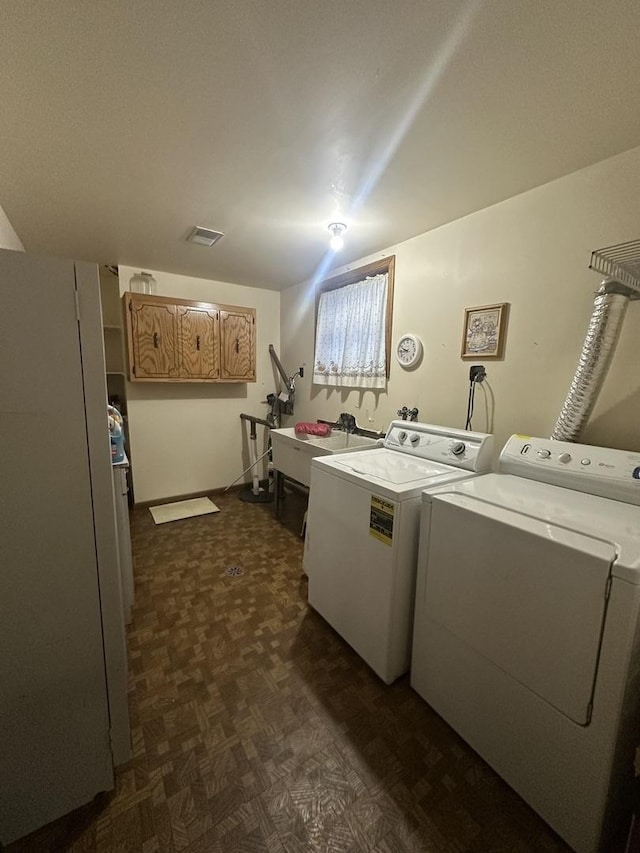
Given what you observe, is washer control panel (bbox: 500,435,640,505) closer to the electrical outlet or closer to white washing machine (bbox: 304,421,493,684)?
white washing machine (bbox: 304,421,493,684)

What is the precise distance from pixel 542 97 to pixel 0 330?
1833 mm

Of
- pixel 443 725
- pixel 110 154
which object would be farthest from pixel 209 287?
pixel 443 725

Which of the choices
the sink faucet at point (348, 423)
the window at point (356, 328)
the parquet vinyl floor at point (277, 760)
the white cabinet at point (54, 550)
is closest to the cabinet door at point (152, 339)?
the window at point (356, 328)

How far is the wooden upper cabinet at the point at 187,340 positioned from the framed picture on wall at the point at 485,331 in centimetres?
232

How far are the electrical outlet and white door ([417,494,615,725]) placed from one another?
96cm

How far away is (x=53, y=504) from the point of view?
94 cm

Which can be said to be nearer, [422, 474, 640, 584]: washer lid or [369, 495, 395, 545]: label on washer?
[422, 474, 640, 584]: washer lid

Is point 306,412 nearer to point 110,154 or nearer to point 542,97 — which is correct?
point 110,154

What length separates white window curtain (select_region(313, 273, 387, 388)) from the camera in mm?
2631

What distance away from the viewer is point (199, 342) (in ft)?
10.9

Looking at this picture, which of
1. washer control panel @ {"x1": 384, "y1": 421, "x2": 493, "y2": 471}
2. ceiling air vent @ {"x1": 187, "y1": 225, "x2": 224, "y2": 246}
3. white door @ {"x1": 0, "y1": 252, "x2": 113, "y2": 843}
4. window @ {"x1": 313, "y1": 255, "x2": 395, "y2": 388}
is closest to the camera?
white door @ {"x1": 0, "y1": 252, "x2": 113, "y2": 843}

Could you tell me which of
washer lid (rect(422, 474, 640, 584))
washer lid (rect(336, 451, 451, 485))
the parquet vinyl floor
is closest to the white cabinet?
the parquet vinyl floor

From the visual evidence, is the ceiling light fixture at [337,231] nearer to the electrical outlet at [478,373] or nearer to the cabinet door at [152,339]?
the electrical outlet at [478,373]

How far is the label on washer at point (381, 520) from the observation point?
142 cm
